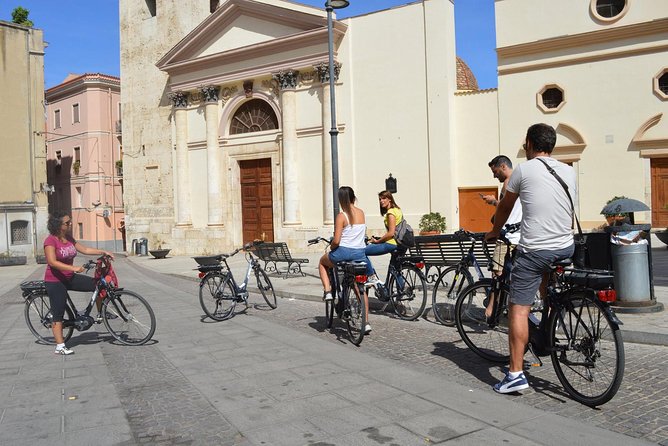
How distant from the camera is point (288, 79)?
85.5ft

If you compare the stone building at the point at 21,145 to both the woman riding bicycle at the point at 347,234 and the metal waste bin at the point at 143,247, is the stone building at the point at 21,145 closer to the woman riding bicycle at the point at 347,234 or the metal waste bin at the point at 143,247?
the metal waste bin at the point at 143,247

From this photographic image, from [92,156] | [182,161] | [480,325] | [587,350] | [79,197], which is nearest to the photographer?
[587,350]

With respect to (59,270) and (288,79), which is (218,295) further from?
(288,79)

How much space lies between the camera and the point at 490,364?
5941 millimetres

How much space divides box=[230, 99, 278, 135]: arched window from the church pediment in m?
2.53

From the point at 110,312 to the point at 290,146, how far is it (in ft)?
63.1

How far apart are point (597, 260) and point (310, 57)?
19392 millimetres

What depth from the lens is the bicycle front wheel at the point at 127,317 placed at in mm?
7387

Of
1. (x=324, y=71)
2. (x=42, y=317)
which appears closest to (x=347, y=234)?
(x=42, y=317)

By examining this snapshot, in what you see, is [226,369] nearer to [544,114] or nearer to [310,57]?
[544,114]

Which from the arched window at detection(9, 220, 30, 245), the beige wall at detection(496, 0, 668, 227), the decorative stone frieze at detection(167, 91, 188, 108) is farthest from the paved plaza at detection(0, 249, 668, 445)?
the arched window at detection(9, 220, 30, 245)

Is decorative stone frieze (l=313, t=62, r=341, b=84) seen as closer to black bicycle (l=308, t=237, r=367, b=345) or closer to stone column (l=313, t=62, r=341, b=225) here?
stone column (l=313, t=62, r=341, b=225)

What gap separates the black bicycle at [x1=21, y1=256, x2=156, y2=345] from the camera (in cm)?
736

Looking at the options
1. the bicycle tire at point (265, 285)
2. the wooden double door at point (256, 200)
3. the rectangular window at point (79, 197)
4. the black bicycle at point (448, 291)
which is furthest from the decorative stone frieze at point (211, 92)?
the rectangular window at point (79, 197)
